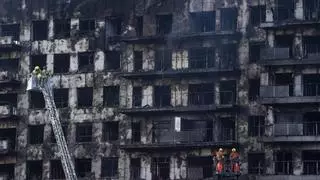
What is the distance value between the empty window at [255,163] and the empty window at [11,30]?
2653 centimetres

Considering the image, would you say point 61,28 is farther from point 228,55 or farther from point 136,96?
point 228,55

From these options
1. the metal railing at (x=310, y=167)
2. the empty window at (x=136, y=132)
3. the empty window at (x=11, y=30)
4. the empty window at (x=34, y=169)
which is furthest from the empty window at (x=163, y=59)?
the metal railing at (x=310, y=167)

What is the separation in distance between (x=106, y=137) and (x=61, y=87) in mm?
6941

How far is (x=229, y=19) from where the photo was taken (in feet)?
239

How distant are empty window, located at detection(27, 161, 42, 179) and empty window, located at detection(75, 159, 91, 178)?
3801 millimetres

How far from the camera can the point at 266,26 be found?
68.4 m

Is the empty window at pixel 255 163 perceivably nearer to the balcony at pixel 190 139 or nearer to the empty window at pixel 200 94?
the balcony at pixel 190 139

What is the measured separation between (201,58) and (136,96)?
6980 millimetres

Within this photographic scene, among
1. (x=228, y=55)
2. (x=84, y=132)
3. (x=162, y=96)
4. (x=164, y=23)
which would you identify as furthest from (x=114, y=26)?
(x=228, y=55)

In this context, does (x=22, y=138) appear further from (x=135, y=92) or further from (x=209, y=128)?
(x=209, y=128)

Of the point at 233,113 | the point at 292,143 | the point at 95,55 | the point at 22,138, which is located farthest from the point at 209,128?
the point at 22,138

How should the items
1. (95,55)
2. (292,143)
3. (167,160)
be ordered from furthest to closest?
(95,55)
(167,160)
(292,143)

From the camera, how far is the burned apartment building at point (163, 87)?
6812cm

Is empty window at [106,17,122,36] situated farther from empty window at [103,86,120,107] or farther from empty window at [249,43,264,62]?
empty window at [249,43,264,62]
